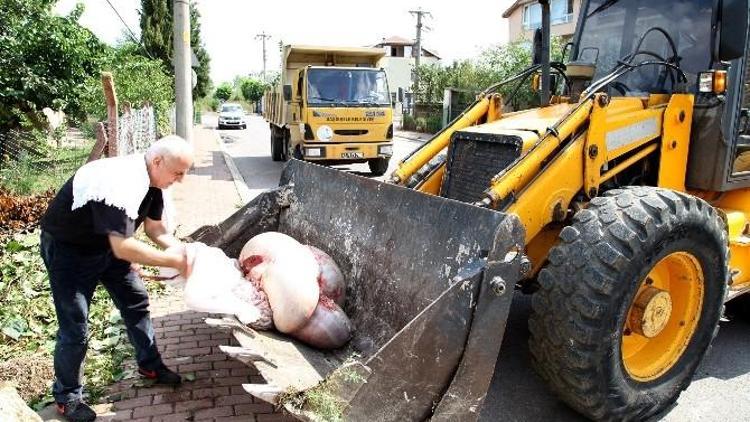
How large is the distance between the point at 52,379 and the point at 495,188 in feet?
10.2

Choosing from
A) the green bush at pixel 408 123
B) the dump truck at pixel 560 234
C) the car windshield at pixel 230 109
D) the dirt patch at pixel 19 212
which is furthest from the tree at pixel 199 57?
the dump truck at pixel 560 234

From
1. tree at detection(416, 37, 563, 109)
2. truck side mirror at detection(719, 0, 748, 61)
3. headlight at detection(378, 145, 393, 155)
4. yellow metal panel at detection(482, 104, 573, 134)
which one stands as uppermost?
tree at detection(416, 37, 563, 109)

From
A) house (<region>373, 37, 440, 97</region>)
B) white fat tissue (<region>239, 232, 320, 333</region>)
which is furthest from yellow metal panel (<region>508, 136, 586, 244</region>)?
house (<region>373, 37, 440, 97</region>)

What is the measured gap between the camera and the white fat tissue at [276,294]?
348cm

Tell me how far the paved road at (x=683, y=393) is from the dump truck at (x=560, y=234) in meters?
0.24

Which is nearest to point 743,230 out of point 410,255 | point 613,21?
point 613,21

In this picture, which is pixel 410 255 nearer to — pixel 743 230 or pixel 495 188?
pixel 495 188

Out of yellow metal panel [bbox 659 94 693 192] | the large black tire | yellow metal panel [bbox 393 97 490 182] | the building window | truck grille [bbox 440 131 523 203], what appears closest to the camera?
truck grille [bbox 440 131 523 203]

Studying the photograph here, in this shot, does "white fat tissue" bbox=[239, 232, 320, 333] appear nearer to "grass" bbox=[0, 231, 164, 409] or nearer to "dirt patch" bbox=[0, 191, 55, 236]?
"grass" bbox=[0, 231, 164, 409]

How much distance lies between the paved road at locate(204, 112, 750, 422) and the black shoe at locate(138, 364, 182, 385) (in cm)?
199

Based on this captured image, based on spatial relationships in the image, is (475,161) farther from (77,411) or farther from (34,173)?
(34,173)

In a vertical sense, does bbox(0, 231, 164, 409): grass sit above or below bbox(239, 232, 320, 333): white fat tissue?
below

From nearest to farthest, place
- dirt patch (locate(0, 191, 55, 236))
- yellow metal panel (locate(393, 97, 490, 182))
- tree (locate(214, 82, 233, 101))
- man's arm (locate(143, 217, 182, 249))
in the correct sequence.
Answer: man's arm (locate(143, 217, 182, 249)) < yellow metal panel (locate(393, 97, 490, 182)) < dirt patch (locate(0, 191, 55, 236)) < tree (locate(214, 82, 233, 101))

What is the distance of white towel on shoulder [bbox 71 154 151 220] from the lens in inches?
129
